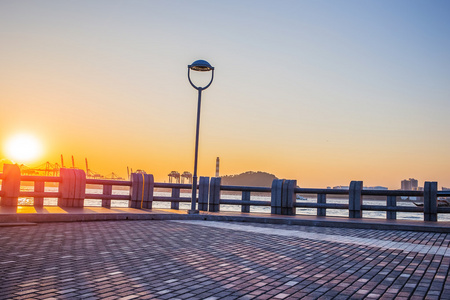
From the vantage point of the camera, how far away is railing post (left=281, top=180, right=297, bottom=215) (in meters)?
16.9

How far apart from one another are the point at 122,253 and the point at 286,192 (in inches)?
399

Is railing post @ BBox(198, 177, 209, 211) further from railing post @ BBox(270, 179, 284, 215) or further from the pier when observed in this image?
the pier

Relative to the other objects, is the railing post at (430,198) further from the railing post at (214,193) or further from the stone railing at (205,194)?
the railing post at (214,193)

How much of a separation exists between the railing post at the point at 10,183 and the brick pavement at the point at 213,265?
337 cm

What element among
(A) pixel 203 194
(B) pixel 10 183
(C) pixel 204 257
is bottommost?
(C) pixel 204 257

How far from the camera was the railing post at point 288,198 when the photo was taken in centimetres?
1689

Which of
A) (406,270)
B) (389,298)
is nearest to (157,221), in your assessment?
(406,270)

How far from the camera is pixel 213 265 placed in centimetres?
669

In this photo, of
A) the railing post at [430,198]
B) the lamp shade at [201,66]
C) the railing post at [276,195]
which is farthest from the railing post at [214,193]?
the railing post at [430,198]

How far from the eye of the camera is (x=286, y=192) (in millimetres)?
16938

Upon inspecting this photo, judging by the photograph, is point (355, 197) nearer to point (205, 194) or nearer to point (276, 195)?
point (276, 195)

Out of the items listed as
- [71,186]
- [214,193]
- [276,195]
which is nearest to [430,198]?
[276,195]

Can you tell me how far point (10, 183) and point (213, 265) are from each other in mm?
9481

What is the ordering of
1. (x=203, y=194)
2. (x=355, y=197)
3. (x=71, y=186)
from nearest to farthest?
(x=71, y=186) < (x=355, y=197) < (x=203, y=194)
